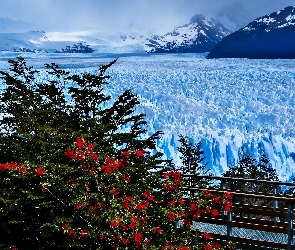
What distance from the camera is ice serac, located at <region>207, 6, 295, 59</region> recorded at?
122188 millimetres

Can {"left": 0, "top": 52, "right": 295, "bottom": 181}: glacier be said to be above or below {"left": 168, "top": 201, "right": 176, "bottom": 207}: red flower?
below

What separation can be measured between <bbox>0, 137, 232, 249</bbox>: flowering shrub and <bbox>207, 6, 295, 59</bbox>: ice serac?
11534 centimetres

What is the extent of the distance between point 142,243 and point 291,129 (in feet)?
108

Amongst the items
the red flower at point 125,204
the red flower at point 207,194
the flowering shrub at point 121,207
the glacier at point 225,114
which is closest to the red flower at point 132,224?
the flowering shrub at point 121,207

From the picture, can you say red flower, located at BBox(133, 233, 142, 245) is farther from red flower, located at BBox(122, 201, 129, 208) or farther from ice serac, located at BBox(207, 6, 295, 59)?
ice serac, located at BBox(207, 6, 295, 59)

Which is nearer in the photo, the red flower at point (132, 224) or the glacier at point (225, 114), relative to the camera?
the red flower at point (132, 224)

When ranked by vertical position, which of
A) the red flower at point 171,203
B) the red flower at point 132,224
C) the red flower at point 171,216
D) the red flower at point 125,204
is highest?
the red flower at point 125,204

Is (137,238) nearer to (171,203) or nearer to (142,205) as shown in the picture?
(142,205)

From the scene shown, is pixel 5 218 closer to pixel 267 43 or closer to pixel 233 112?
pixel 233 112

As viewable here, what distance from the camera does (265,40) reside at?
435 feet

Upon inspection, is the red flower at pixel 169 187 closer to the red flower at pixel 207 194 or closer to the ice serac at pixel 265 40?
the red flower at pixel 207 194

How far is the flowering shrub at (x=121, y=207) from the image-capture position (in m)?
4.74

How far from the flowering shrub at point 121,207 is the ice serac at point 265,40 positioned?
11534cm

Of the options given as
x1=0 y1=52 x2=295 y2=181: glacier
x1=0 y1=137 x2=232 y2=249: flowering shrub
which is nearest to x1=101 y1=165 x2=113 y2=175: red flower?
x1=0 y1=137 x2=232 y2=249: flowering shrub
